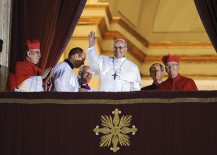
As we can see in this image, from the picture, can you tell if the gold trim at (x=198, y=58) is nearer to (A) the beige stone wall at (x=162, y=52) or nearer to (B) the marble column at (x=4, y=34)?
(A) the beige stone wall at (x=162, y=52)

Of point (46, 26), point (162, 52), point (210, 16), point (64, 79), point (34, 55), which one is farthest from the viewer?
point (162, 52)

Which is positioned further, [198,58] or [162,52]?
[162,52]

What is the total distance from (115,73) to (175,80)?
675mm

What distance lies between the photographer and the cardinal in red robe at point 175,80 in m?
8.34

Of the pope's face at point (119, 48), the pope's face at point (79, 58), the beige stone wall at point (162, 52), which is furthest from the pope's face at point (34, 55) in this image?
the beige stone wall at point (162, 52)

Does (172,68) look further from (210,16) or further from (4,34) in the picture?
(4,34)

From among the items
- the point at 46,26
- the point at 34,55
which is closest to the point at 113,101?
the point at 34,55

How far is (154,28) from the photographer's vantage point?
14.0 metres

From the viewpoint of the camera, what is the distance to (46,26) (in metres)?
8.80
